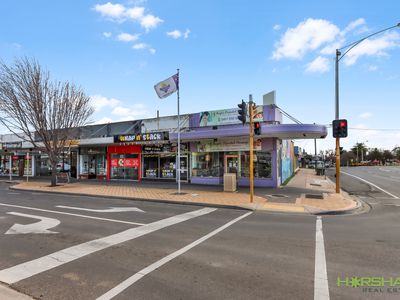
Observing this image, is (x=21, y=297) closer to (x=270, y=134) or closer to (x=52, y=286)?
(x=52, y=286)

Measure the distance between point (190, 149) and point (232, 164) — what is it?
375 cm

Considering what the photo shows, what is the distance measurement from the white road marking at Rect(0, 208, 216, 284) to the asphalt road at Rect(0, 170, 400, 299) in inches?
0.7

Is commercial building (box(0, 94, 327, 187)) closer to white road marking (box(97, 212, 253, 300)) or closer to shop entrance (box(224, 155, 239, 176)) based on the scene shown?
shop entrance (box(224, 155, 239, 176))

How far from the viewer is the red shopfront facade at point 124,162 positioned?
25.0m

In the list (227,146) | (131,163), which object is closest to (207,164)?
(227,146)

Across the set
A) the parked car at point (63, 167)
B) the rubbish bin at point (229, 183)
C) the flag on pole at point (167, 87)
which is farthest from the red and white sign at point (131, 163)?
the rubbish bin at point (229, 183)

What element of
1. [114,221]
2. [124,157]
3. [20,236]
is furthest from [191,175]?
[20,236]

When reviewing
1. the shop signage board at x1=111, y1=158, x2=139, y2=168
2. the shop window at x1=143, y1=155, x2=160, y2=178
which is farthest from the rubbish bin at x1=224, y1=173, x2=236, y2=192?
the shop signage board at x1=111, y1=158, x2=139, y2=168

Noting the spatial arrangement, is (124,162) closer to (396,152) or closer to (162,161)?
(162,161)

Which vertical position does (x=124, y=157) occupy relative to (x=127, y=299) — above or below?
above

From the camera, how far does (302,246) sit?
6.25 metres

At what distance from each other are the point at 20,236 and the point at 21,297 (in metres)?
3.74

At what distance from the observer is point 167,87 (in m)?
16.0

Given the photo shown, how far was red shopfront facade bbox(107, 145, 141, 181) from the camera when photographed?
2498cm
